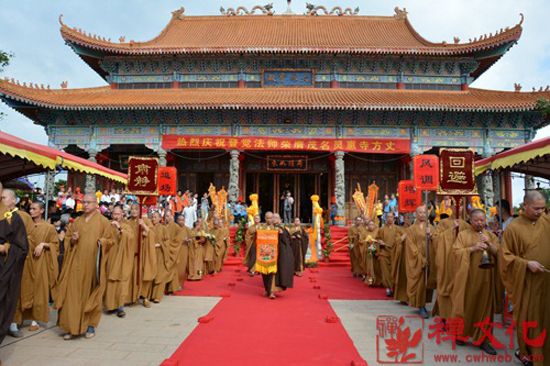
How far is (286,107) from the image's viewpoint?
40.5ft

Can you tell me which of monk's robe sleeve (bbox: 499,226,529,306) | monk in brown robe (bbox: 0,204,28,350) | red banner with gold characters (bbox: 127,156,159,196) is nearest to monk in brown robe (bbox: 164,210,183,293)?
red banner with gold characters (bbox: 127,156,159,196)

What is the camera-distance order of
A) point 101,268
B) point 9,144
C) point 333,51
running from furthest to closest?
point 333,51, point 9,144, point 101,268

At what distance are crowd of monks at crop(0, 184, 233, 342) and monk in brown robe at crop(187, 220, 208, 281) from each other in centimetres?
179

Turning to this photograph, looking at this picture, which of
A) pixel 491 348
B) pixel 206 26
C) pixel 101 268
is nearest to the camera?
pixel 491 348

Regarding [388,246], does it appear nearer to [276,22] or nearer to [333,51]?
[333,51]

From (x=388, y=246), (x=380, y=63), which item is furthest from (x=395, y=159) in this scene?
(x=388, y=246)

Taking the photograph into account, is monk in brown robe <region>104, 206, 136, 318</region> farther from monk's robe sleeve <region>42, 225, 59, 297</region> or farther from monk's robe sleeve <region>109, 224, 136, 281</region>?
monk's robe sleeve <region>42, 225, 59, 297</region>

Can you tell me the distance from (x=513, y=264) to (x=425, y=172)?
508cm

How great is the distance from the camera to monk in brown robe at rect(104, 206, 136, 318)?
4.77 metres

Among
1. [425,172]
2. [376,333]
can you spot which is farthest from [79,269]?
[425,172]

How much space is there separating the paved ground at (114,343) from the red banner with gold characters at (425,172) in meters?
5.64

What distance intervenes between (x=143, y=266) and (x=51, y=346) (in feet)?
6.20

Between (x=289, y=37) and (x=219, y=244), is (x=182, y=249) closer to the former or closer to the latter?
(x=219, y=244)

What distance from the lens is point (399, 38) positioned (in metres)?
16.6
